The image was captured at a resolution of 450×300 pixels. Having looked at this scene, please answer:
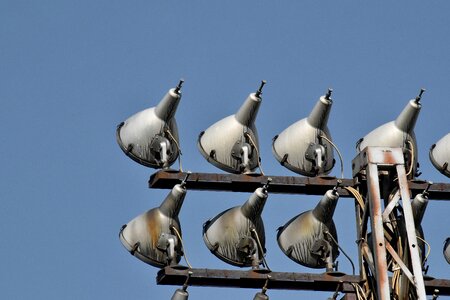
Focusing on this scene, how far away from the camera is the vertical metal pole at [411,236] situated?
19.3 m

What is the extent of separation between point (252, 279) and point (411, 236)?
286cm

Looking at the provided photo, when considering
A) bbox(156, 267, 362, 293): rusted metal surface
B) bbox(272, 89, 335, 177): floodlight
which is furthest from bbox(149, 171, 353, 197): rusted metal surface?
bbox(156, 267, 362, 293): rusted metal surface

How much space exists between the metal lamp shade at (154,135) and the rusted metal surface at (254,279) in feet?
7.19

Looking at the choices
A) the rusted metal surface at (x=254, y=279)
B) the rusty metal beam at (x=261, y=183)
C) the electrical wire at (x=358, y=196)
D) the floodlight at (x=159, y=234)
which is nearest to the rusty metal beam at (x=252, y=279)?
the rusted metal surface at (x=254, y=279)

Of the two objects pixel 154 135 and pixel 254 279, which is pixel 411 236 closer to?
pixel 254 279

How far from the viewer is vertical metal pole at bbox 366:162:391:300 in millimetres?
19000

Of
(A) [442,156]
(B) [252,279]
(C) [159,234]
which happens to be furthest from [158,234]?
(A) [442,156]

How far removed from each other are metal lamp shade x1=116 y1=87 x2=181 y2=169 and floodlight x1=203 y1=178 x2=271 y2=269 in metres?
1.28

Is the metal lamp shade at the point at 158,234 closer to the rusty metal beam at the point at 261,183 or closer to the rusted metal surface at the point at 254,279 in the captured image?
the rusty metal beam at the point at 261,183

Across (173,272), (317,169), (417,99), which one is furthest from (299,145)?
(173,272)

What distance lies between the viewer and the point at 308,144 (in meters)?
23.3

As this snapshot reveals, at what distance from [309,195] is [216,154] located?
172 cm

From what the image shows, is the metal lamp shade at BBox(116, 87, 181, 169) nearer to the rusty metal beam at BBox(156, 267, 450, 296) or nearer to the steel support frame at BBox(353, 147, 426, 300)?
the rusty metal beam at BBox(156, 267, 450, 296)

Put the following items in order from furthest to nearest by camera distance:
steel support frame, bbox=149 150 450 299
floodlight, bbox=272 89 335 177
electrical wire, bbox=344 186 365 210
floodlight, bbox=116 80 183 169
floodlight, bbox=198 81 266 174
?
floodlight, bbox=272 89 335 177
floodlight, bbox=198 81 266 174
floodlight, bbox=116 80 183 169
steel support frame, bbox=149 150 450 299
electrical wire, bbox=344 186 365 210
